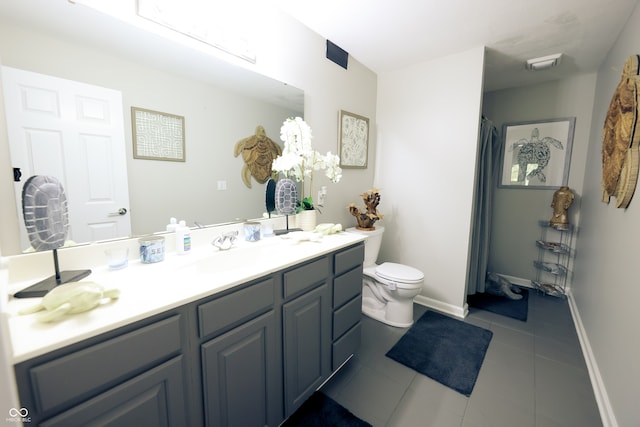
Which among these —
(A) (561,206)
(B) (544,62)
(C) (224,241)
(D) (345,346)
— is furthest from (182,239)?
(A) (561,206)

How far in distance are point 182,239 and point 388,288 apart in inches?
64.9

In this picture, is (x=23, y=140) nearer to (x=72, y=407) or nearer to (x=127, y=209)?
(x=127, y=209)

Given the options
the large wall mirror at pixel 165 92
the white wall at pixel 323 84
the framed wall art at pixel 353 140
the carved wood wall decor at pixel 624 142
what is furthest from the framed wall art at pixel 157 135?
the carved wood wall decor at pixel 624 142

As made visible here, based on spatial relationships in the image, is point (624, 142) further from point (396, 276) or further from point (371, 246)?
point (371, 246)

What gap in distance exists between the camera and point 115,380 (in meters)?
0.74

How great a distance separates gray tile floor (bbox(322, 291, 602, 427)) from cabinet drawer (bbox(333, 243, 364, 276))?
2.40 ft

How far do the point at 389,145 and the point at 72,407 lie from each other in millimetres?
2823

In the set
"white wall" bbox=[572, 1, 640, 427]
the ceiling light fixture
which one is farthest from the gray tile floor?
the ceiling light fixture

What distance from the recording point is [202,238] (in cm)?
151

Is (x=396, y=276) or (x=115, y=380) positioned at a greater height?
(x=115, y=380)

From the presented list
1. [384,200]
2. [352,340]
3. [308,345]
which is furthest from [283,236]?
[384,200]

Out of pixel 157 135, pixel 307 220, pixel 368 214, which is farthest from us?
pixel 368 214

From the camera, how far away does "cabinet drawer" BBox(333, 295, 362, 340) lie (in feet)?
5.33
